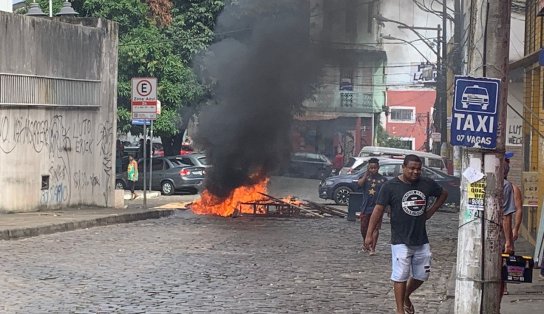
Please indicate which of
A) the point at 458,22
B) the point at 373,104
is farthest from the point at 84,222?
the point at 373,104

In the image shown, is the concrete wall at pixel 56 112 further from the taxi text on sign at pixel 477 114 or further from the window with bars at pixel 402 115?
the window with bars at pixel 402 115


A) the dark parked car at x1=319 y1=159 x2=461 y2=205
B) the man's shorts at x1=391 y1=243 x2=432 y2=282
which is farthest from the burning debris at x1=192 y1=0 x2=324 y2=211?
the man's shorts at x1=391 y1=243 x2=432 y2=282

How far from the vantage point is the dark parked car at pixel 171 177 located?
33438 mm

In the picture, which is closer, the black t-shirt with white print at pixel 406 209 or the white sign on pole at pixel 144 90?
the black t-shirt with white print at pixel 406 209

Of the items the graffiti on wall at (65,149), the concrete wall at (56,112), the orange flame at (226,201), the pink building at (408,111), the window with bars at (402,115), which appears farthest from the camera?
the window with bars at (402,115)

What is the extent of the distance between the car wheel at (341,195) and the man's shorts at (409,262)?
18.9m

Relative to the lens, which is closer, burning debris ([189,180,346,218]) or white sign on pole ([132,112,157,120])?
white sign on pole ([132,112,157,120])

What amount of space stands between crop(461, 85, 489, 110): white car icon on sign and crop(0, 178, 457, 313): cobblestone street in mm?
2813

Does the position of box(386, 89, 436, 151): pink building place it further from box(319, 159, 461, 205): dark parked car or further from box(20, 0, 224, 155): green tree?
box(319, 159, 461, 205): dark parked car

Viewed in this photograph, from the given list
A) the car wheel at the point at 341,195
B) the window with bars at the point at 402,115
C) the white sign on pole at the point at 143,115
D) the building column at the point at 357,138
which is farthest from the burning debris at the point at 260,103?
the window with bars at the point at 402,115

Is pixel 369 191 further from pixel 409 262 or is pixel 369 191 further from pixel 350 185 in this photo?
pixel 350 185

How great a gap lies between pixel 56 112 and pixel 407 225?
1407cm

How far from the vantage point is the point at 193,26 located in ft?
114

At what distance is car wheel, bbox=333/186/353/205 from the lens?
2814cm
